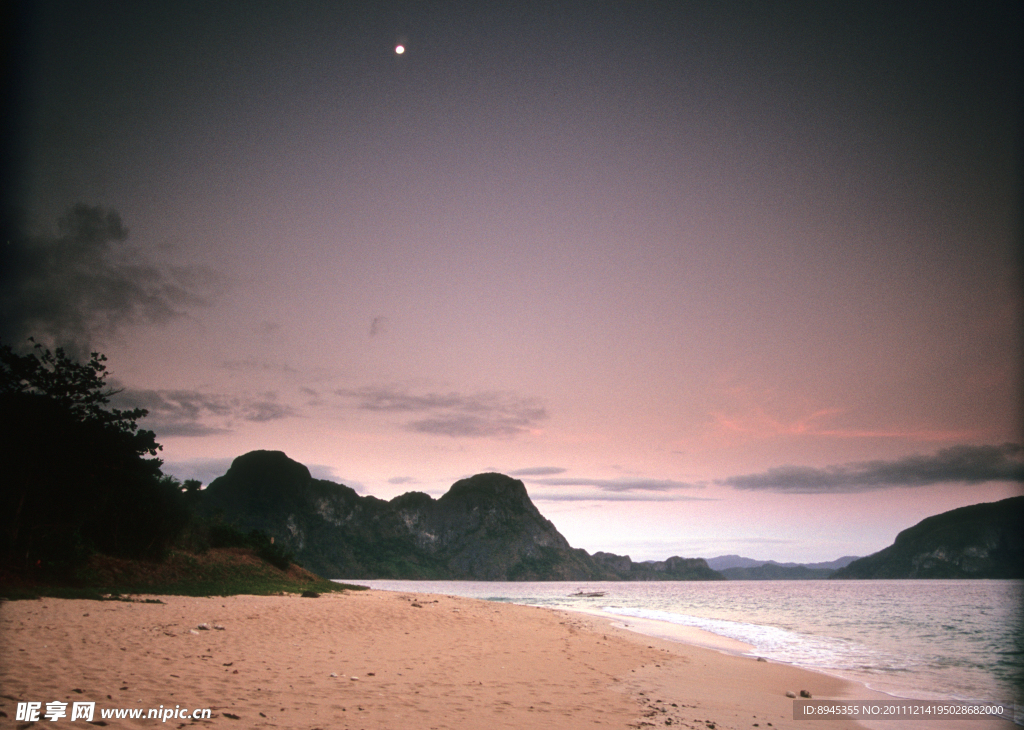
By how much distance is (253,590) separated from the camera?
26406mm

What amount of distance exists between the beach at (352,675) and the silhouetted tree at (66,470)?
17.1 ft

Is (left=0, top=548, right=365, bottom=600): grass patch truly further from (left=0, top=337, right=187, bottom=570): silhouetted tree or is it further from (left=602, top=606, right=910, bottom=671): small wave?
(left=602, top=606, right=910, bottom=671): small wave

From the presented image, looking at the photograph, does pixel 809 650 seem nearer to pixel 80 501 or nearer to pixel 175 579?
pixel 175 579

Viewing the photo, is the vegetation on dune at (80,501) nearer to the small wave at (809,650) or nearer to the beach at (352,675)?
the beach at (352,675)

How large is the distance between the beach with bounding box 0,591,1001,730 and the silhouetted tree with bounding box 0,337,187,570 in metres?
5.21

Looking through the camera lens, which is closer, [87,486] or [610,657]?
[610,657]

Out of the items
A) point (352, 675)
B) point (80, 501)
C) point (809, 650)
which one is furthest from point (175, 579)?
point (809, 650)

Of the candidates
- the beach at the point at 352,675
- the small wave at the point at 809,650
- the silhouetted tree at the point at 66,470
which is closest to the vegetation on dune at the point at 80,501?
the silhouetted tree at the point at 66,470

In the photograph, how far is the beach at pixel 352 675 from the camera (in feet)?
22.0

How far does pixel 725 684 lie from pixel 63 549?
80.5 feet

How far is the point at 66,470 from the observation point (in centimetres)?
2191

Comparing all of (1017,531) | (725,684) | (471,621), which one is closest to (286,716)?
(725,684)

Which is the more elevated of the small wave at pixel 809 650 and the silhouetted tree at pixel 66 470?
the silhouetted tree at pixel 66 470

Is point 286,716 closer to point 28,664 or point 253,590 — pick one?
point 28,664
